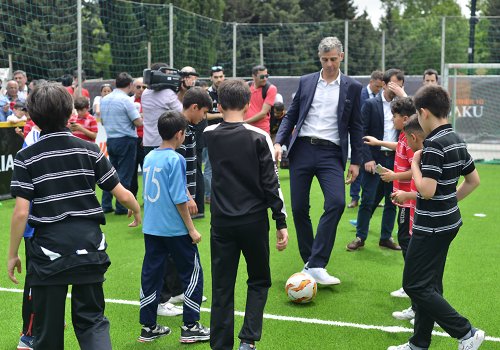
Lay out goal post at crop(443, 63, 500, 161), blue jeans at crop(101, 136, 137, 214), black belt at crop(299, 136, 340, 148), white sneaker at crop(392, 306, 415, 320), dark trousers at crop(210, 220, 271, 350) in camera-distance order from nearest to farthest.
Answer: dark trousers at crop(210, 220, 271, 350)
white sneaker at crop(392, 306, 415, 320)
black belt at crop(299, 136, 340, 148)
blue jeans at crop(101, 136, 137, 214)
goal post at crop(443, 63, 500, 161)

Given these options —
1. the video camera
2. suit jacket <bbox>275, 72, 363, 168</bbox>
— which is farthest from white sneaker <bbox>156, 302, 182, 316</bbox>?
the video camera

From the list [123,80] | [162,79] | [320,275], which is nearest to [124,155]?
[123,80]

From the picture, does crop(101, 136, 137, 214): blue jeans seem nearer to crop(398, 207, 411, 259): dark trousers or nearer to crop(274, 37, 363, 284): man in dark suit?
crop(274, 37, 363, 284): man in dark suit

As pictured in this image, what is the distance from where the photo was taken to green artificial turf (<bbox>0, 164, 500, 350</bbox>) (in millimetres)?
4945

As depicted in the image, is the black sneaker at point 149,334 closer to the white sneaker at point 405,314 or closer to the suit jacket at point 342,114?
the white sneaker at point 405,314

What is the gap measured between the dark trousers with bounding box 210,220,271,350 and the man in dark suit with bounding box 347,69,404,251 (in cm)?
343

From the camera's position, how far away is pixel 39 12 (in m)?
15.6

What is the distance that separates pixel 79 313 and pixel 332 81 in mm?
3610

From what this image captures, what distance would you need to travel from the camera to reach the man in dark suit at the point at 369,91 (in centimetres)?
952

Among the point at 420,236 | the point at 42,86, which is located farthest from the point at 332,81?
the point at 42,86

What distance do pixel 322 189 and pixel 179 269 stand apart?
1949 mm

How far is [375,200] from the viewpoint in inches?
310

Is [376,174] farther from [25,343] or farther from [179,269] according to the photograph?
[25,343]

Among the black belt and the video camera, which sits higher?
the video camera
